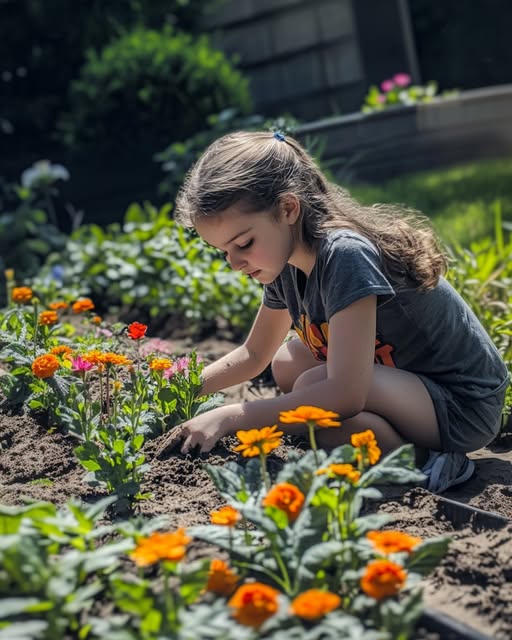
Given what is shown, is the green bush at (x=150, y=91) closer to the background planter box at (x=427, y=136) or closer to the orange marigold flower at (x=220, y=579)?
the background planter box at (x=427, y=136)

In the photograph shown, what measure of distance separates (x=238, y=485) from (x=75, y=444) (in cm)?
78

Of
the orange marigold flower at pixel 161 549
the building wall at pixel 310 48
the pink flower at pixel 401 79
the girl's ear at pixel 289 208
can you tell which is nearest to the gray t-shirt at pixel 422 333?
the girl's ear at pixel 289 208

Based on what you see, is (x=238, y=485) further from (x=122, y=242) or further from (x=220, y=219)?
(x=122, y=242)

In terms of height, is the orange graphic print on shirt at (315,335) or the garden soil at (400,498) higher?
the orange graphic print on shirt at (315,335)

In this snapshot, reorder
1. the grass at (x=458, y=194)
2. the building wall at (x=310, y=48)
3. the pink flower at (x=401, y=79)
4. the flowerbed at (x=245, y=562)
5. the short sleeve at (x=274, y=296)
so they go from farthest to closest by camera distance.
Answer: the building wall at (x=310, y=48) → the pink flower at (x=401, y=79) → the grass at (x=458, y=194) → the short sleeve at (x=274, y=296) → the flowerbed at (x=245, y=562)

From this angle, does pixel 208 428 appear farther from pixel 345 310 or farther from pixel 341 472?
pixel 341 472

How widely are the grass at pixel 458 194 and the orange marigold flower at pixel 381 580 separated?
3505 millimetres

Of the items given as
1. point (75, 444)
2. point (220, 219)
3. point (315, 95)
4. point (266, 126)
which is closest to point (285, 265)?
point (220, 219)

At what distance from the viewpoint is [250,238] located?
2387 mm

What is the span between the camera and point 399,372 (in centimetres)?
257

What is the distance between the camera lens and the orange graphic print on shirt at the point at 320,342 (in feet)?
8.51

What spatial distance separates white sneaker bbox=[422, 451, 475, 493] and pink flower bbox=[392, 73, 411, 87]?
4.65 meters

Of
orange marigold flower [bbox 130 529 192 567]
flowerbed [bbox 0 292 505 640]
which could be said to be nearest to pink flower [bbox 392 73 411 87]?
flowerbed [bbox 0 292 505 640]

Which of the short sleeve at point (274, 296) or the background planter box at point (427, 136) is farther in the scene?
the background planter box at point (427, 136)
